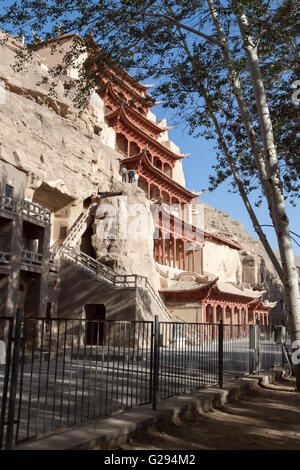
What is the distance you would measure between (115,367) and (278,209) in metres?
5.55

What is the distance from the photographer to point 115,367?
6.91 m

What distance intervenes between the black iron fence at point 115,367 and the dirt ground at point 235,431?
674 mm

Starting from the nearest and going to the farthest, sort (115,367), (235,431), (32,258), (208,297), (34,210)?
(235,431) < (115,367) < (32,258) < (34,210) < (208,297)

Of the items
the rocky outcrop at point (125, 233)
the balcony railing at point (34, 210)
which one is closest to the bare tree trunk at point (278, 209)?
the balcony railing at point (34, 210)

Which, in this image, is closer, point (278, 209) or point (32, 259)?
point (278, 209)

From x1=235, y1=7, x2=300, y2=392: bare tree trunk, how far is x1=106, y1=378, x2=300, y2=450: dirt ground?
236 centimetres

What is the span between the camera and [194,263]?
3869 cm

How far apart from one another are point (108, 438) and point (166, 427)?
140 centimetres

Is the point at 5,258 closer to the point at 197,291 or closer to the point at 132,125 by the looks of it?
the point at 197,291

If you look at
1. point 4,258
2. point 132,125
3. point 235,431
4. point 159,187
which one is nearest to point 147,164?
point 159,187

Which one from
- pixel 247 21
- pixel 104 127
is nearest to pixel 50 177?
pixel 104 127

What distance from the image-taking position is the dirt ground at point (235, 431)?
4613mm

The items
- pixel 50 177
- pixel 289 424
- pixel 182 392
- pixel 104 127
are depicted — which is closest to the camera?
pixel 289 424
